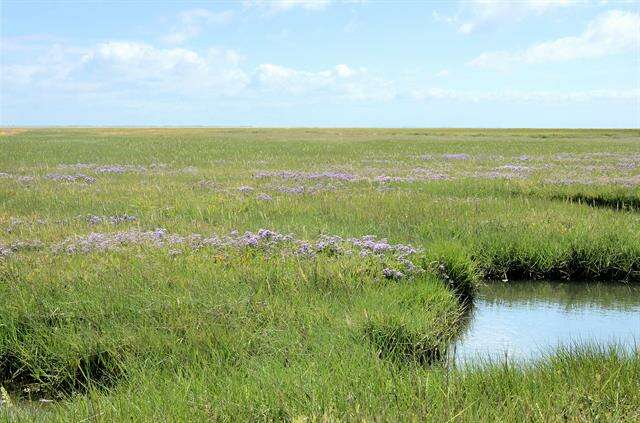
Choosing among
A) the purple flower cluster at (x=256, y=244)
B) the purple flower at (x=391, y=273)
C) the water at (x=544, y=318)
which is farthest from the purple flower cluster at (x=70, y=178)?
the water at (x=544, y=318)

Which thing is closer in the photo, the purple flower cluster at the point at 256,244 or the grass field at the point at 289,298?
the grass field at the point at 289,298

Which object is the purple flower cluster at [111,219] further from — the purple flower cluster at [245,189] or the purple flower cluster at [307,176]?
the purple flower cluster at [307,176]

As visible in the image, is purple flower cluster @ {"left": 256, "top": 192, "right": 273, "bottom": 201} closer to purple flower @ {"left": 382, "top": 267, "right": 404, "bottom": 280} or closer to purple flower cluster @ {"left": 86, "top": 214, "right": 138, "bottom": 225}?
purple flower cluster @ {"left": 86, "top": 214, "right": 138, "bottom": 225}

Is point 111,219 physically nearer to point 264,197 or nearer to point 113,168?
point 264,197

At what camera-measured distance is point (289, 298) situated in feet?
23.8

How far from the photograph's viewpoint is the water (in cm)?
706

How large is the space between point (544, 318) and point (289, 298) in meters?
3.71

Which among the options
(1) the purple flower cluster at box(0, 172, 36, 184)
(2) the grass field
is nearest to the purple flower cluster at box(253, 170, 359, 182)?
(2) the grass field

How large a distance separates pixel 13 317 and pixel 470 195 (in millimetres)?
12478

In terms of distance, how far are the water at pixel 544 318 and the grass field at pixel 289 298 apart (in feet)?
1.10

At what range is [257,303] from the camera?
6.95 metres

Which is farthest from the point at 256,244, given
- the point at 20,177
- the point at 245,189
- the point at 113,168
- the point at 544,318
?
the point at 113,168

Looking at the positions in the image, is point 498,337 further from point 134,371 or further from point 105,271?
point 105,271

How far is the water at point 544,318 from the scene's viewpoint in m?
7.06
